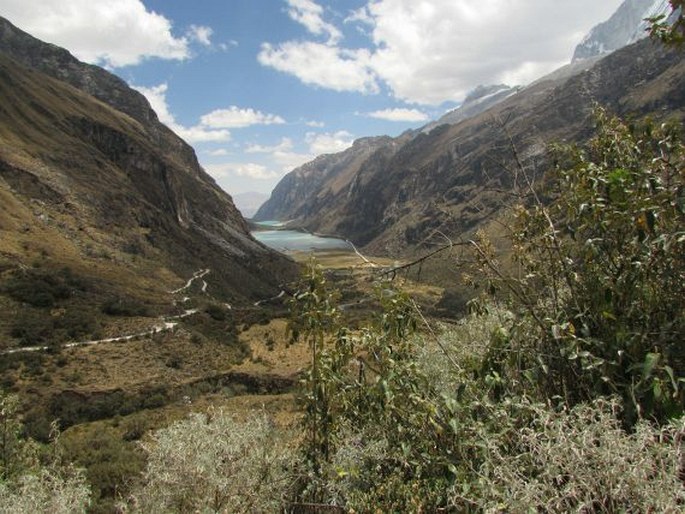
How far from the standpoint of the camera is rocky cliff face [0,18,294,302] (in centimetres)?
8375

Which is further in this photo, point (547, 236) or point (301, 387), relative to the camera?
point (301, 387)

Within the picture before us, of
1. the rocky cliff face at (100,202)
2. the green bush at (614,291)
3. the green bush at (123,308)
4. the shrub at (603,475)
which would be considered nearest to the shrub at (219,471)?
the green bush at (614,291)

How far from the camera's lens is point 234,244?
153 meters

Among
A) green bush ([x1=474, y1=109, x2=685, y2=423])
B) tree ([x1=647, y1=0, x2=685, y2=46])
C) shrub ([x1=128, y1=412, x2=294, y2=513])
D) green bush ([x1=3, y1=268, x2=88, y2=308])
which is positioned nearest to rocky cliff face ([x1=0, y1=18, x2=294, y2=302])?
green bush ([x1=3, y1=268, x2=88, y2=308])

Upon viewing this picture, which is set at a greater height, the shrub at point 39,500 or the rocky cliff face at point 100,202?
the rocky cliff face at point 100,202

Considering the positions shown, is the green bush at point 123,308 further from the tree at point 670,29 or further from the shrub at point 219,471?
the tree at point 670,29

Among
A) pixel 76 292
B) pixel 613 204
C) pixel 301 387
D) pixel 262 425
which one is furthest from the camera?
pixel 76 292

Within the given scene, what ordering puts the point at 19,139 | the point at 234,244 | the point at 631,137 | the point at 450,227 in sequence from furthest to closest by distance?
the point at 234,244
the point at 19,139
the point at 450,227
the point at 631,137

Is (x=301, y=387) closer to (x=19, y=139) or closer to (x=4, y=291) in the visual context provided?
(x=4, y=291)

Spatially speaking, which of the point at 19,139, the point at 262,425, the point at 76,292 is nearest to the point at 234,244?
the point at 19,139

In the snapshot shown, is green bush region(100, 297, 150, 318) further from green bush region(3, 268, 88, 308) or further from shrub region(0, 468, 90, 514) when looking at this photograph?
shrub region(0, 468, 90, 514)

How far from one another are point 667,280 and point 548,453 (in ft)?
7.99

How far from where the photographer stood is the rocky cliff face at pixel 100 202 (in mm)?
83750

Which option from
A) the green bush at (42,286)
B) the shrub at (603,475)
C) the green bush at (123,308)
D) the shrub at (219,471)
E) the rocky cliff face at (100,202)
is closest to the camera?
the shrub at (603,475)
